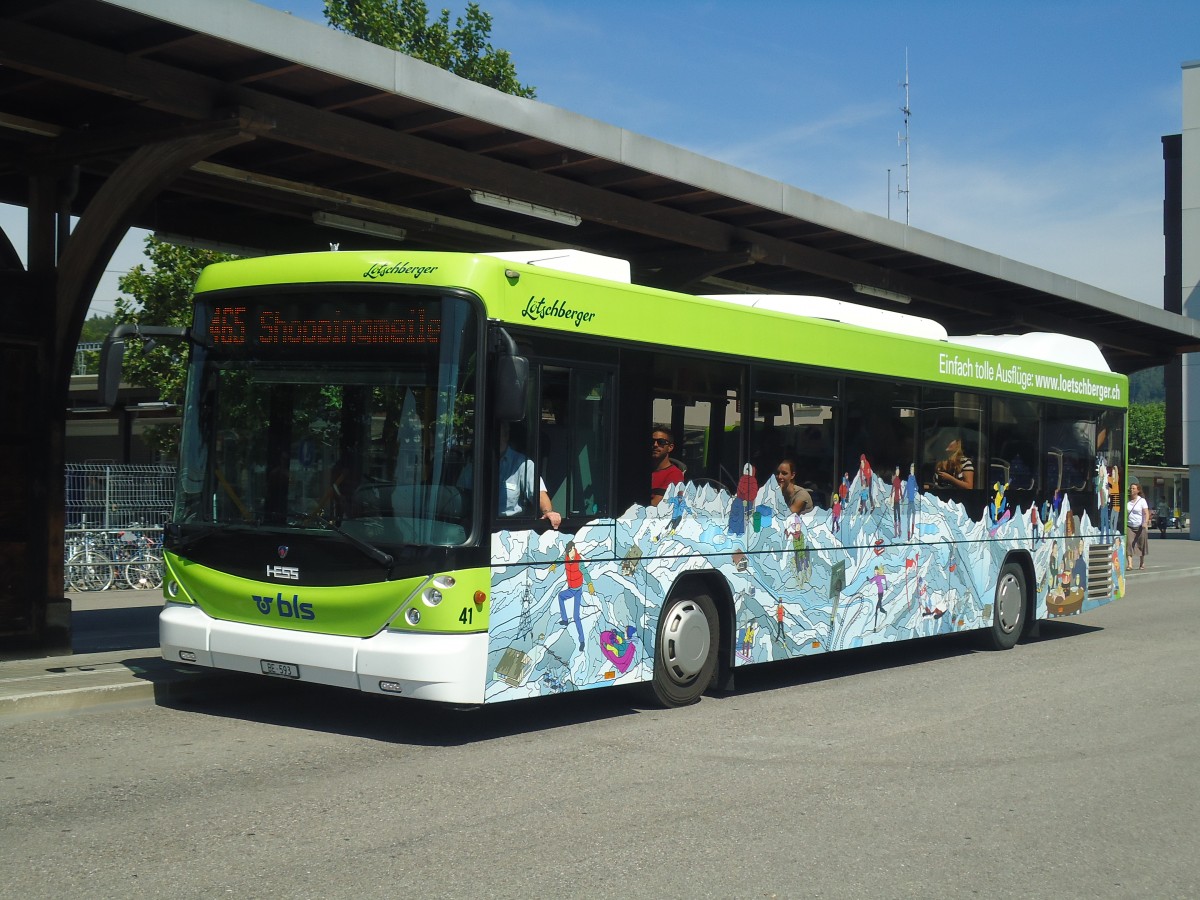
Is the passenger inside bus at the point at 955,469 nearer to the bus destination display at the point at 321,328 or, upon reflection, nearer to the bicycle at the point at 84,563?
the bus destination display at the point at 321,328

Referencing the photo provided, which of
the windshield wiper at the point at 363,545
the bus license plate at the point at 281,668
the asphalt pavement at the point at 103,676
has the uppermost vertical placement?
the windshield wiper at the point at 363,545

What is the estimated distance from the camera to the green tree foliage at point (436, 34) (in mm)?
45281

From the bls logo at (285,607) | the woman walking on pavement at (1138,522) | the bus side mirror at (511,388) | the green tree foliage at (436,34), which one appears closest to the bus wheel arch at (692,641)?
the bus side mirror at (511,388)

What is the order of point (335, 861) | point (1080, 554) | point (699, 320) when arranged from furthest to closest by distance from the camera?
1. point (1080, 554)
2. point (699, 320)
3. point (335, 861)

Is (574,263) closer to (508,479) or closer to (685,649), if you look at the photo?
(508,479)

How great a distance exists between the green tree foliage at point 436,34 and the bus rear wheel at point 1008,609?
33.5 meters

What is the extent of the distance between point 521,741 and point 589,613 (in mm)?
993

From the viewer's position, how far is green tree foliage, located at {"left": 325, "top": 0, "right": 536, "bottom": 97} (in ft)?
149

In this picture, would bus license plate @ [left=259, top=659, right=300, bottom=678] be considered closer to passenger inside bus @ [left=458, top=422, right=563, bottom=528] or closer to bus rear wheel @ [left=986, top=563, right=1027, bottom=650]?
passenger inside bus @ [left=458, top=422, right=563, bottom=528]

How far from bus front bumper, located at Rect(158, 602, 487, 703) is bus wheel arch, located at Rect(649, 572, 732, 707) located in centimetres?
205

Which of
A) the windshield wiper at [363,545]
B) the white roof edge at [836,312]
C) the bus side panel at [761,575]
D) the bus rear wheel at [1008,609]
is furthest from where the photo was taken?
the bus rear wheel at [1008,609]

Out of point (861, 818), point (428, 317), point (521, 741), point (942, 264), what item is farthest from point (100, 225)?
point (942, 264)

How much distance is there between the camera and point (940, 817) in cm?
684

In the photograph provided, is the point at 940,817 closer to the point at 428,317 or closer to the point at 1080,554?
the point at 428,317
